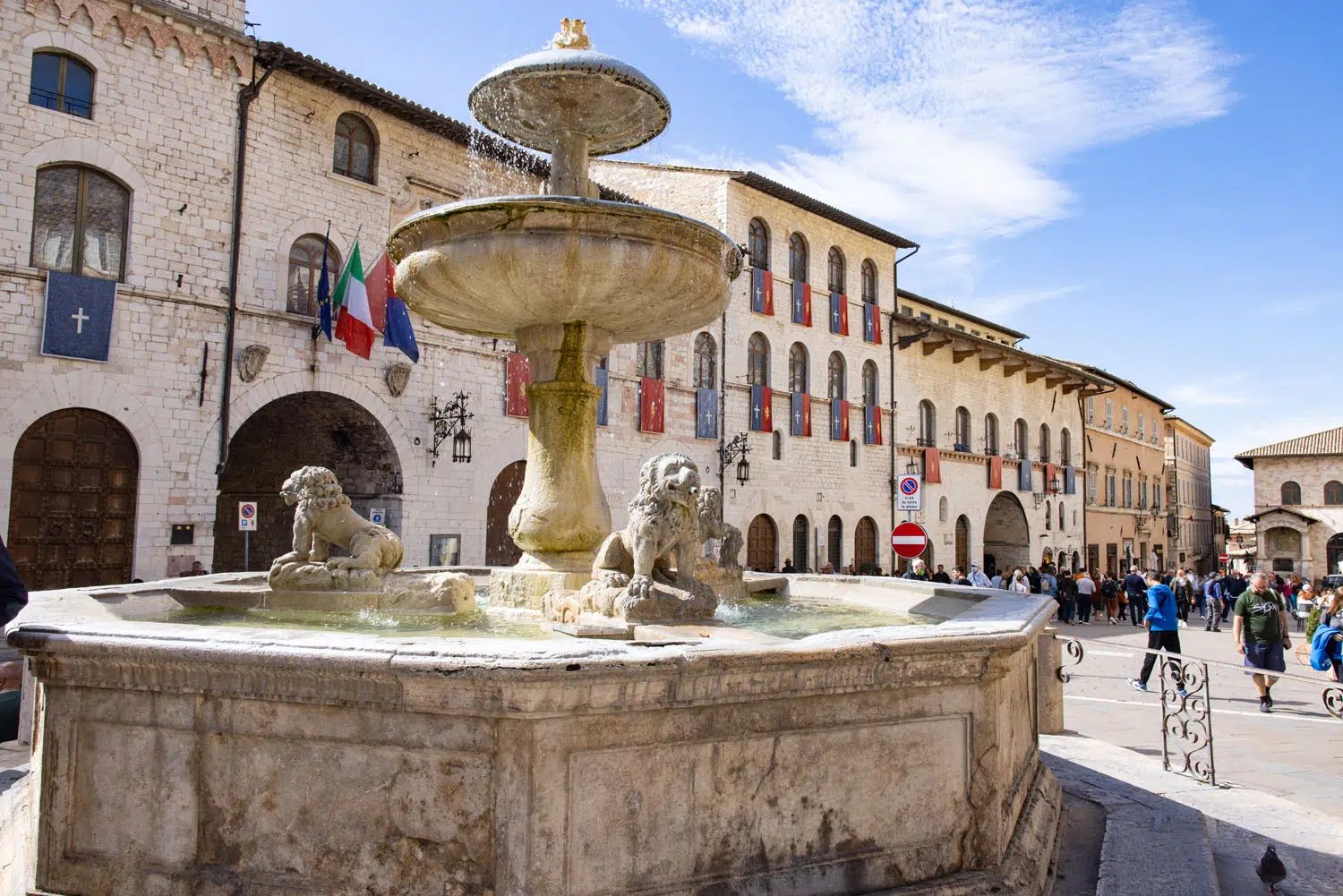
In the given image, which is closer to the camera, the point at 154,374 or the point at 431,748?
the point at 431,748

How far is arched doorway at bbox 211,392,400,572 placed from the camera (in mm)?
16703

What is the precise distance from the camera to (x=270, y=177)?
15055mm

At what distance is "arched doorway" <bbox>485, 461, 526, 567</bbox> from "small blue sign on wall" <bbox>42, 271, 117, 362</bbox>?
24.0ft

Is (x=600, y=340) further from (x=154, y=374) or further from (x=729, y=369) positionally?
(x=729, y=369)

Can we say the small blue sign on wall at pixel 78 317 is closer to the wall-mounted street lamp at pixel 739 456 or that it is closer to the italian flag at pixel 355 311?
the italian flag at pixel 355 311

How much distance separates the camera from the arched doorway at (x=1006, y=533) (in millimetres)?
33938

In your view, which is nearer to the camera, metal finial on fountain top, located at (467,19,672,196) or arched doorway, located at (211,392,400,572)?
metal finial on fountain top, located at (467,19,672,196)

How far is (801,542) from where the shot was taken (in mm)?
25484

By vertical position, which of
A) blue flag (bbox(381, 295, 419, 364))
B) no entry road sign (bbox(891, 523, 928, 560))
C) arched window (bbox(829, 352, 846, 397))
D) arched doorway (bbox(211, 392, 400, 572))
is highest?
arched window (bbox(829, 352, 846, 397))

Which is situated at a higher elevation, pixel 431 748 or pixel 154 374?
pixel 154 374

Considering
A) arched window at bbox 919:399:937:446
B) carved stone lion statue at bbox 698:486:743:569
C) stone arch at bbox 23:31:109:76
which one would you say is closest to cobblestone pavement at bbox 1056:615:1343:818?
carved stone lion statue at bbox 698:486:743:569

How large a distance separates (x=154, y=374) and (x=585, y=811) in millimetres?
13379

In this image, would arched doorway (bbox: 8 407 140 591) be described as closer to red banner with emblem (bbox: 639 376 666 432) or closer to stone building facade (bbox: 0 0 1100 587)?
stone building facade (bbox: 0 0 1100 587)

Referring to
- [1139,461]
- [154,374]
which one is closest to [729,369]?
[154,374]
